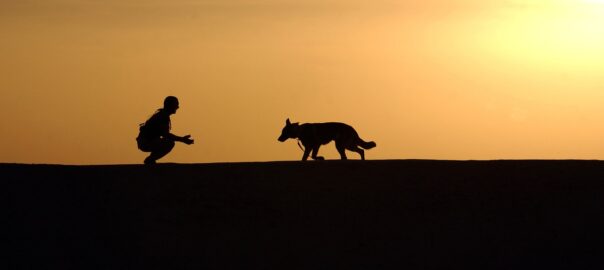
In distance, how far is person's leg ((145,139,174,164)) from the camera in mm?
15953

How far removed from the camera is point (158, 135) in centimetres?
1592

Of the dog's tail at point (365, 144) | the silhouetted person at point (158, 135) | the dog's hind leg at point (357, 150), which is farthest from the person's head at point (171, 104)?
the dog's tail at point (365, 144)

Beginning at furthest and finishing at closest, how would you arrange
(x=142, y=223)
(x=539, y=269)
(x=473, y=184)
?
(x=473, y=184)
(x=142, y=223)
(x=539, y=269)

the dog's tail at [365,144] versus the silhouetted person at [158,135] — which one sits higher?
the dog's tail at [365,144]

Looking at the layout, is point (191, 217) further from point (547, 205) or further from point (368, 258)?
point (547, 205)

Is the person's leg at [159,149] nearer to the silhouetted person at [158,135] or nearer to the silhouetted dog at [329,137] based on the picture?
the silhouetted person at [158,135]

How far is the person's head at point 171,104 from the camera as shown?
15.8m

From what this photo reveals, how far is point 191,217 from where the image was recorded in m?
13.4

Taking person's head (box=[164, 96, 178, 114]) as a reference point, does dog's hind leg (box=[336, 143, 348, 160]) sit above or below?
above

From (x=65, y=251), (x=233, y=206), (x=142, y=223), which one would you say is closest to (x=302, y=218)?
(x=233, y=206)

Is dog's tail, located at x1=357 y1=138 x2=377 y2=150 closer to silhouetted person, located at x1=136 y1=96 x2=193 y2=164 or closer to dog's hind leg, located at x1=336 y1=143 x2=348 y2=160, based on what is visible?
dog's hind leg, located at x1=336 y1=143 x2=348 y2=160

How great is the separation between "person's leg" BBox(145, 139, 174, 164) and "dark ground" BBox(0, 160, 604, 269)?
1.15 m

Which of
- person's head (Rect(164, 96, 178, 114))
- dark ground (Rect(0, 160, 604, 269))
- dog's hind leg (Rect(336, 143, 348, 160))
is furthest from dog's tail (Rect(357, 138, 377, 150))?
dark ground (Rect(0, 160, 604, 269))

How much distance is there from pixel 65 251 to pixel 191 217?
1522 millimetres
